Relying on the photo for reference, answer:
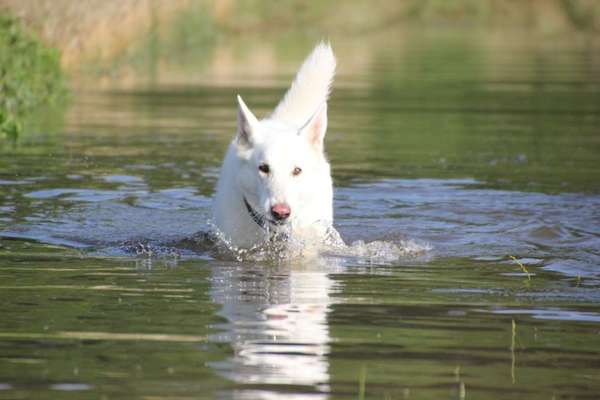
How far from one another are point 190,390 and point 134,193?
6.64 metres

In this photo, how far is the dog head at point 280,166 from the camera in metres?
7.99

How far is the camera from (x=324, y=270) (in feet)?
26.9

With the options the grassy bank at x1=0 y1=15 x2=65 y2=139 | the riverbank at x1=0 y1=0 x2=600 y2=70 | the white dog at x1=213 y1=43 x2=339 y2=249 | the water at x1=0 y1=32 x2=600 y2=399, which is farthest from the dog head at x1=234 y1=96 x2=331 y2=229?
the riverbank at x1=0 y1=0 x2=600 y2=70

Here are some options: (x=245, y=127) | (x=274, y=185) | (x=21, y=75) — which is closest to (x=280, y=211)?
(x=274, y=185)

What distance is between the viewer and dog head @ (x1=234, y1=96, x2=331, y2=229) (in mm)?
7992


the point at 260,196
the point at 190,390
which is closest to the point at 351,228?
the point at 260,196

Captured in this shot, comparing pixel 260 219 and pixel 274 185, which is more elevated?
pixel 274 185

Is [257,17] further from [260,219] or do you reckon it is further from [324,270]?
[324,270]

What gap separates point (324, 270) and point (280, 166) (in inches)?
27.2

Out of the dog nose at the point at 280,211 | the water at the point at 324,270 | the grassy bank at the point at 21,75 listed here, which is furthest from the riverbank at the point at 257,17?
the dog nose at the point at 280,211

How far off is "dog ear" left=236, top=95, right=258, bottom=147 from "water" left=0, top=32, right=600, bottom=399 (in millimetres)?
763

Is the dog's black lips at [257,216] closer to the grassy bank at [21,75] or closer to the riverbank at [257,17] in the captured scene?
the grassy bank at [21,75]

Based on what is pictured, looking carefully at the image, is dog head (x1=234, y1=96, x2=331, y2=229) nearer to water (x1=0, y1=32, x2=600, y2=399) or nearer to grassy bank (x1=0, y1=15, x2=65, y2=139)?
water (x1=0, y1=32, x2=600, y2=399)

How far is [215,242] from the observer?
354 inches
